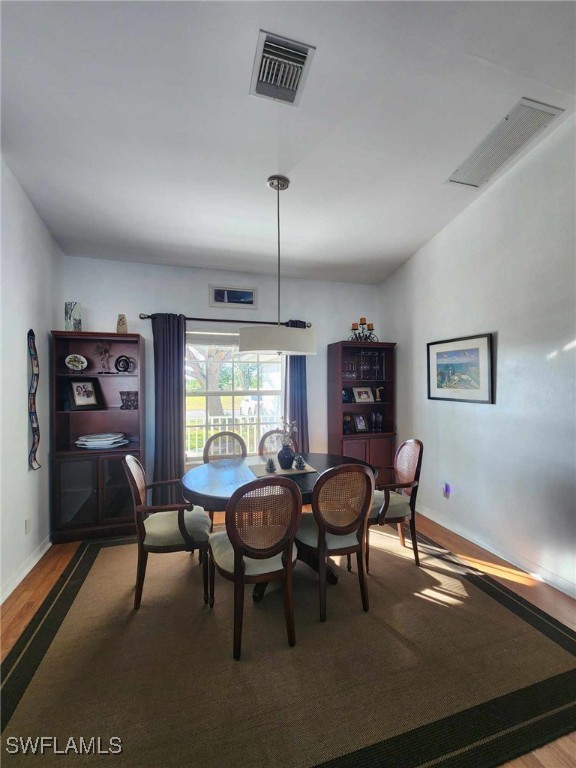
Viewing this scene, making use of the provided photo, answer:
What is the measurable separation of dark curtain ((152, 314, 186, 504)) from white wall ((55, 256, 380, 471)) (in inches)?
6.4

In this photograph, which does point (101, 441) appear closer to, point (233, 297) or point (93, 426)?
point (93, 426)

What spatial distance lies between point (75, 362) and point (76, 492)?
1.26 meters

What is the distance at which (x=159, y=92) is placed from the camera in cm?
190

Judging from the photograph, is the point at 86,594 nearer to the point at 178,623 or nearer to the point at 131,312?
the point at 178,623

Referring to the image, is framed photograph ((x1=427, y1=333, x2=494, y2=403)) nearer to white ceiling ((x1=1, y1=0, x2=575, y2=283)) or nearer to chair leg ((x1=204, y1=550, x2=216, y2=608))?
white ceiling ((x1=1, y1=0, x2=575, y2=283))

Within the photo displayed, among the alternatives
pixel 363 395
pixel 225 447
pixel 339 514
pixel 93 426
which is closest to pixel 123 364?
pixel 93 426

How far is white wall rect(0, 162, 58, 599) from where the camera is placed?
7.77ft

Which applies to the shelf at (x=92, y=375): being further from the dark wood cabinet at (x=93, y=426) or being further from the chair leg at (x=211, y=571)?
the chair leg at (x=211, y=571)

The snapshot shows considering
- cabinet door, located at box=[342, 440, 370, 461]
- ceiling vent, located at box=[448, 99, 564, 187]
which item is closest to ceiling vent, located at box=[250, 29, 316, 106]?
ceiling vent, located at box=[448, 99, 564, 187]

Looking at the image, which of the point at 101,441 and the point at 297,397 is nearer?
the point at 101,441

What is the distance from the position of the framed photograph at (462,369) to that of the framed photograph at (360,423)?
0.97 meters

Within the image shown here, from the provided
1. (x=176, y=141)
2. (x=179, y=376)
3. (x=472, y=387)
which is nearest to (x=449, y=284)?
(x=472, y=387)

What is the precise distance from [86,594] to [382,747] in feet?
6.75

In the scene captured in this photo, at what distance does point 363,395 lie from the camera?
4.54 m
